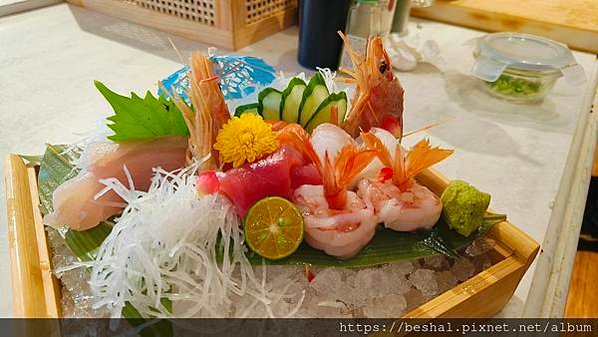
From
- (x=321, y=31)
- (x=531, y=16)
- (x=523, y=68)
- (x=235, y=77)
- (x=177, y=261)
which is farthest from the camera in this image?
(x=531, y=16)

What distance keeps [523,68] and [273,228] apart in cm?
111

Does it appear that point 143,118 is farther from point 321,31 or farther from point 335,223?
point 321,31

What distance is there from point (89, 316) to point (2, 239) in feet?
1.11

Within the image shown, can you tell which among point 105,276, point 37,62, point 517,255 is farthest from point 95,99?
point 517,255

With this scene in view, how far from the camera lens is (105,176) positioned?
791 millimetres

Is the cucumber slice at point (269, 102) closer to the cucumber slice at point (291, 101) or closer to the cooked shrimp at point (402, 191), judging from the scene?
the cucumber slice at point (291, 101)

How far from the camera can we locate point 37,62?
1.65 m

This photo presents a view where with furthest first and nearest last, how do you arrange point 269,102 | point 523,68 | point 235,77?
1. point 523,68
2. point 235,77
3. point 269,102

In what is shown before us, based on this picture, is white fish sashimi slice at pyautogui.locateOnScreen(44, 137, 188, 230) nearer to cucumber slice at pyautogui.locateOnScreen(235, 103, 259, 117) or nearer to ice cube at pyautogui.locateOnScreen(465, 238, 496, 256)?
cucumber slice at pyautogui.locateOnScreen(235, 103, 259, 117)

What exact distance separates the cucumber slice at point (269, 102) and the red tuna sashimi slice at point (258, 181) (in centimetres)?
16

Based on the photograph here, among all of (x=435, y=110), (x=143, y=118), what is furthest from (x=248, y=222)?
(x=435, y=110)

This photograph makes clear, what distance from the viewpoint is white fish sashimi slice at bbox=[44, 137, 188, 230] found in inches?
29.5

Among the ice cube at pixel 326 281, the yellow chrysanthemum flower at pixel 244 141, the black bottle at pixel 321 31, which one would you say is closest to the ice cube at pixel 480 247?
the ice cube at pixel 326 281

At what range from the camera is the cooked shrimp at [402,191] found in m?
0.76
